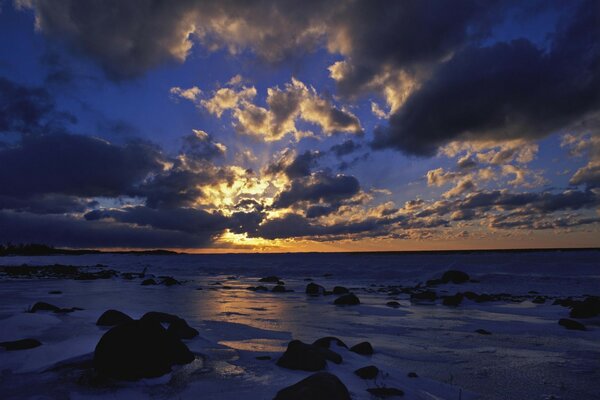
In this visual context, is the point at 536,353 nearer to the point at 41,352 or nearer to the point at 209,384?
the point at 209,384

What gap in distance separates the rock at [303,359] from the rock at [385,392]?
4.25 feet

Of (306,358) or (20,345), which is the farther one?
(20,345)

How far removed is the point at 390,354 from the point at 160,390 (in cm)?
515

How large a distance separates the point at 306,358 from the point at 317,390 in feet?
6.38

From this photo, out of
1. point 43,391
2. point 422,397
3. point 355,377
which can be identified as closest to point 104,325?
point 43,391

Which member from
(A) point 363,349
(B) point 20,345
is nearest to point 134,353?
(B) point 20,345

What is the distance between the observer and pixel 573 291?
26.8 m

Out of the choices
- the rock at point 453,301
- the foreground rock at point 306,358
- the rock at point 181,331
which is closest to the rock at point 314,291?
the rock at point 453,301

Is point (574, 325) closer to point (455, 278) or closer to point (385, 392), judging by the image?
point (385, 392)

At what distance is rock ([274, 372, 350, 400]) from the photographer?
4.98m

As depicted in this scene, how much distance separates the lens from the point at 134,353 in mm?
6301

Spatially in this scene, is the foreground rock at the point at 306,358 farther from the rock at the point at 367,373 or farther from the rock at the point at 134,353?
the rock at the point at 134,353

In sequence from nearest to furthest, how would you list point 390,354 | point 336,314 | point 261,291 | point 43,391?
point 43,391
point 390,354
point 336,314
point 261,291

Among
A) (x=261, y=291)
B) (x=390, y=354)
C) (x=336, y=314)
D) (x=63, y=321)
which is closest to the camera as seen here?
(x=390, y=354)
